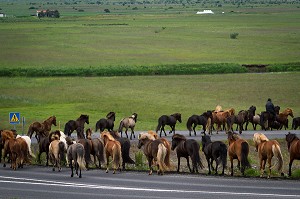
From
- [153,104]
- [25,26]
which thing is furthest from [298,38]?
[153,104]

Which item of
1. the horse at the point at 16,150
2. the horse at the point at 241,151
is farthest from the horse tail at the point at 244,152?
the horse at the point at 16,150

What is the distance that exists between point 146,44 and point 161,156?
255 ft

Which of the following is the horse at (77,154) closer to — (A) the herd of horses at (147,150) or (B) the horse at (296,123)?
(A) the herd of horses at (147,150)

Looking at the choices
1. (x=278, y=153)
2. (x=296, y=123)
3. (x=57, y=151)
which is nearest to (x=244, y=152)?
(x=278, y=153)

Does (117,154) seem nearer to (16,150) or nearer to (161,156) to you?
(161,156)

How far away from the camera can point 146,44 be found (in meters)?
102

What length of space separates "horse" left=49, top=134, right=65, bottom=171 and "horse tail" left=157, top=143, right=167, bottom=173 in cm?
325

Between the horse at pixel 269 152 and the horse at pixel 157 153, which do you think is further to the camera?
the horse at pixel 157 153

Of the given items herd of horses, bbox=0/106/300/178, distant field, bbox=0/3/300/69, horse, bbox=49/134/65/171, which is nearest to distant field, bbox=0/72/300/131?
herd of horses, bbox=0/106/300/178

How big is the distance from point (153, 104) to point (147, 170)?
21258mm

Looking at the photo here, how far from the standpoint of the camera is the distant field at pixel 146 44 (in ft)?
261

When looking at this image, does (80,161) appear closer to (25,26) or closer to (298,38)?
(298,38)

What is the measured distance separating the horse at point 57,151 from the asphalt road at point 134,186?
426 mm

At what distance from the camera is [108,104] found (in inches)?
1870
